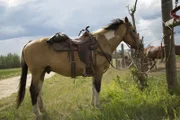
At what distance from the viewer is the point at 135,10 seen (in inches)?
251

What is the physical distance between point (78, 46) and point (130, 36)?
1544mm

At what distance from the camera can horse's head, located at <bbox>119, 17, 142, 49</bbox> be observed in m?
6.36

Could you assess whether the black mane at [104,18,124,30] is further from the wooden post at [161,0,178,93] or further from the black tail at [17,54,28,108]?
the black tail at [17,54,28,108]

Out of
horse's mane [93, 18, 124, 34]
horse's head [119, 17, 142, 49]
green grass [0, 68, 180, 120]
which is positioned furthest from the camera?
horse's head [119, 17, 142, 49]

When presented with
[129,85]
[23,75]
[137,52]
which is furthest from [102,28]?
[23,75]

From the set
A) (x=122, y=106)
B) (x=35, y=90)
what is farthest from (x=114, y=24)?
(x=35, y=90)

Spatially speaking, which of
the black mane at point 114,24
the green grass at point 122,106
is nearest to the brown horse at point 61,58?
the black mane at point 114,24

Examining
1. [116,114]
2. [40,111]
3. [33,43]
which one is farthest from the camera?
[40,111]

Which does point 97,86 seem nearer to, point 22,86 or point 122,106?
point 122,106

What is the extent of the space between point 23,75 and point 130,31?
9.73 feet

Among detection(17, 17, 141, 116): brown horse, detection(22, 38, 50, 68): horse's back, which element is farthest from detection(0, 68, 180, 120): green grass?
detection(22, 38, 50, 68): horse's back

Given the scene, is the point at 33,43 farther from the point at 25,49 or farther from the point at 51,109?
the point at 51,109

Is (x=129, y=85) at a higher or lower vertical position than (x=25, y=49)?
lower

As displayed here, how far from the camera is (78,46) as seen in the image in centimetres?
573
